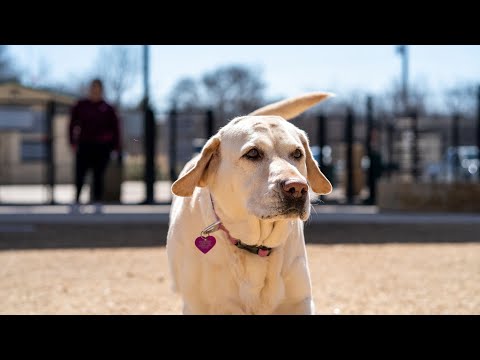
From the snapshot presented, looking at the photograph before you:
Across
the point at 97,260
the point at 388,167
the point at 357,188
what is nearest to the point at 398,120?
the point at 388,167

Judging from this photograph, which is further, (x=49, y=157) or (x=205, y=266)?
(x=49, y=157)

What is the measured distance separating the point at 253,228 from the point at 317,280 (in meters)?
3.55

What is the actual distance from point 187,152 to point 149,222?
3470 millimetres

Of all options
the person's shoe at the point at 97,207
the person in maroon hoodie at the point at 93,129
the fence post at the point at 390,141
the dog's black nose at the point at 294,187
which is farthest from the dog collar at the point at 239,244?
the fence post at the point at 390,141

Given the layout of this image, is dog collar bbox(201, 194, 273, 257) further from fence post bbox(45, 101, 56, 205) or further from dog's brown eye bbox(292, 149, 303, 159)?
fence post bbox(45, 101, 56, 205)

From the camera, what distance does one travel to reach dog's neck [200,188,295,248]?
3.66 m

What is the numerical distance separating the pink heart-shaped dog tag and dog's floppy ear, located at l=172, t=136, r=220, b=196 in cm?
26

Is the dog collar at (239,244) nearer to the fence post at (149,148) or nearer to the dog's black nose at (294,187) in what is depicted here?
the dog's black nose at (294,187)

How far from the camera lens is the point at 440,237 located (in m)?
10.5

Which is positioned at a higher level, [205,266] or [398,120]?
[398,120]

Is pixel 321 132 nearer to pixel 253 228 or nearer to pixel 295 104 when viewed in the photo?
pixel 295 104

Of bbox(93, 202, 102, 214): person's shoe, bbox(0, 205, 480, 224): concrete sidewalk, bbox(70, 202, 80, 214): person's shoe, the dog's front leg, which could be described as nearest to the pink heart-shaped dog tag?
the dog's front leg

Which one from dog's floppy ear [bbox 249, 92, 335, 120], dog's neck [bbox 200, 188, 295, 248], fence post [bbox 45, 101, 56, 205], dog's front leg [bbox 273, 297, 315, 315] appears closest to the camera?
dog's neck [bbox 200, 188, 295, 248]
